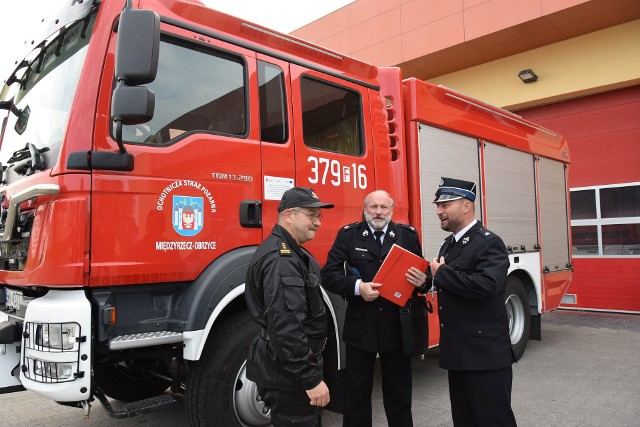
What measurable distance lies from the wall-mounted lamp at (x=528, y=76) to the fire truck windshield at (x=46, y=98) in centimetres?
807

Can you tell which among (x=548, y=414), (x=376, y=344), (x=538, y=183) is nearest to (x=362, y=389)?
(x=376, y=344)

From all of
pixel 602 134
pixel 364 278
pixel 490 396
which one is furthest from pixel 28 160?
pixel 602 134

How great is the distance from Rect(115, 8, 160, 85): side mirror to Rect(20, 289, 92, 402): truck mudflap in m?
1.18

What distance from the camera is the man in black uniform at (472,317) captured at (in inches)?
104

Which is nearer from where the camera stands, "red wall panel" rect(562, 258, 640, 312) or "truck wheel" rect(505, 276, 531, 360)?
"truck wheel" rect(505, 276, 531, 360)

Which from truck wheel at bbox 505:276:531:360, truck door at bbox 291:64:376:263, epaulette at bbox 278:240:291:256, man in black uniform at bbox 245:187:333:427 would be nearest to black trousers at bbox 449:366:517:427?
man in black uniform at bbox 245:187:333:427

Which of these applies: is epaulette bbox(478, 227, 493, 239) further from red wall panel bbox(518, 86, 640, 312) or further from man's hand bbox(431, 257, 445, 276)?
red wall panel bbox(518, 86, 640, 312)

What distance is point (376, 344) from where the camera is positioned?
313cm

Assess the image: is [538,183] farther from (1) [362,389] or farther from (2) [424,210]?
(1) [362,389]

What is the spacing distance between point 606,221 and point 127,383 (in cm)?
812

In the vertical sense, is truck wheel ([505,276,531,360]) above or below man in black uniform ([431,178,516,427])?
below

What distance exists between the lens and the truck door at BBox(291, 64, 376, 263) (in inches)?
144

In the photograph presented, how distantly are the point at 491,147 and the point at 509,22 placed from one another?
→ 4.23 m

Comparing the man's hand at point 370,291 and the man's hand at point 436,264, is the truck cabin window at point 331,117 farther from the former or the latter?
the man's hand at point 436,264
